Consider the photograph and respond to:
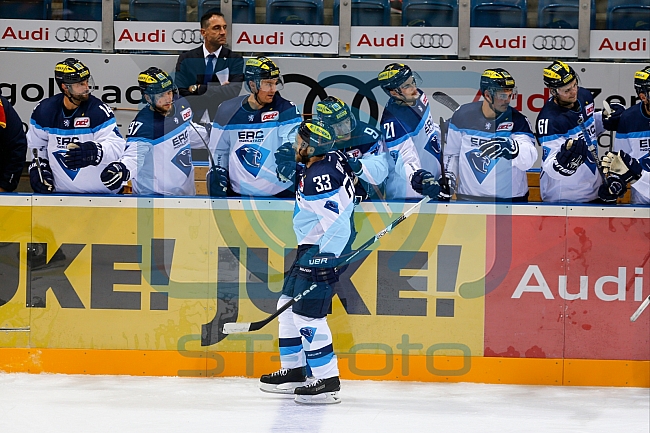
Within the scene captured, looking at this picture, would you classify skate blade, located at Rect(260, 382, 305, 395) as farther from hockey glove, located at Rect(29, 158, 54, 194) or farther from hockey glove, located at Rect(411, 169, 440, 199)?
hockey glove, located at Rect(29, 158, 54, 194)

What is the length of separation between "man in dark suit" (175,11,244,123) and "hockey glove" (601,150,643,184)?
7.73ft

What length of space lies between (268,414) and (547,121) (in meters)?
2.29

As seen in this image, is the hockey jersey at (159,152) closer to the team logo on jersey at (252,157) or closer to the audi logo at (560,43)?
the team logo on jersey at (252,157)

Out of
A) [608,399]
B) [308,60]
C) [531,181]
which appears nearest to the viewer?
[608,399]

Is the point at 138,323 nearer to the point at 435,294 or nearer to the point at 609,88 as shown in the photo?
the point at 435,294

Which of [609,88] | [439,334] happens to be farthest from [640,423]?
[609,88]

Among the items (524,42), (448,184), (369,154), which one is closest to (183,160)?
(369,154)

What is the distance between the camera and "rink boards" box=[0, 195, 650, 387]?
5.13 metres

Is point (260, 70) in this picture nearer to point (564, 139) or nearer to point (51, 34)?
point (564, 139)

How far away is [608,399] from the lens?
4891 millimetres

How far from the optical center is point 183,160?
5.45 m

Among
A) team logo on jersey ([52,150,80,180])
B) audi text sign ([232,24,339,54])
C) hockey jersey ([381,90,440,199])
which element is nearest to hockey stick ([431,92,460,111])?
audi text sign ([232,24,339,54])

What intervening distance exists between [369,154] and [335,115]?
1.78ft

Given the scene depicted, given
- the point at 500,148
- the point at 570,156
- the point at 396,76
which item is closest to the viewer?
the point at 570,156
